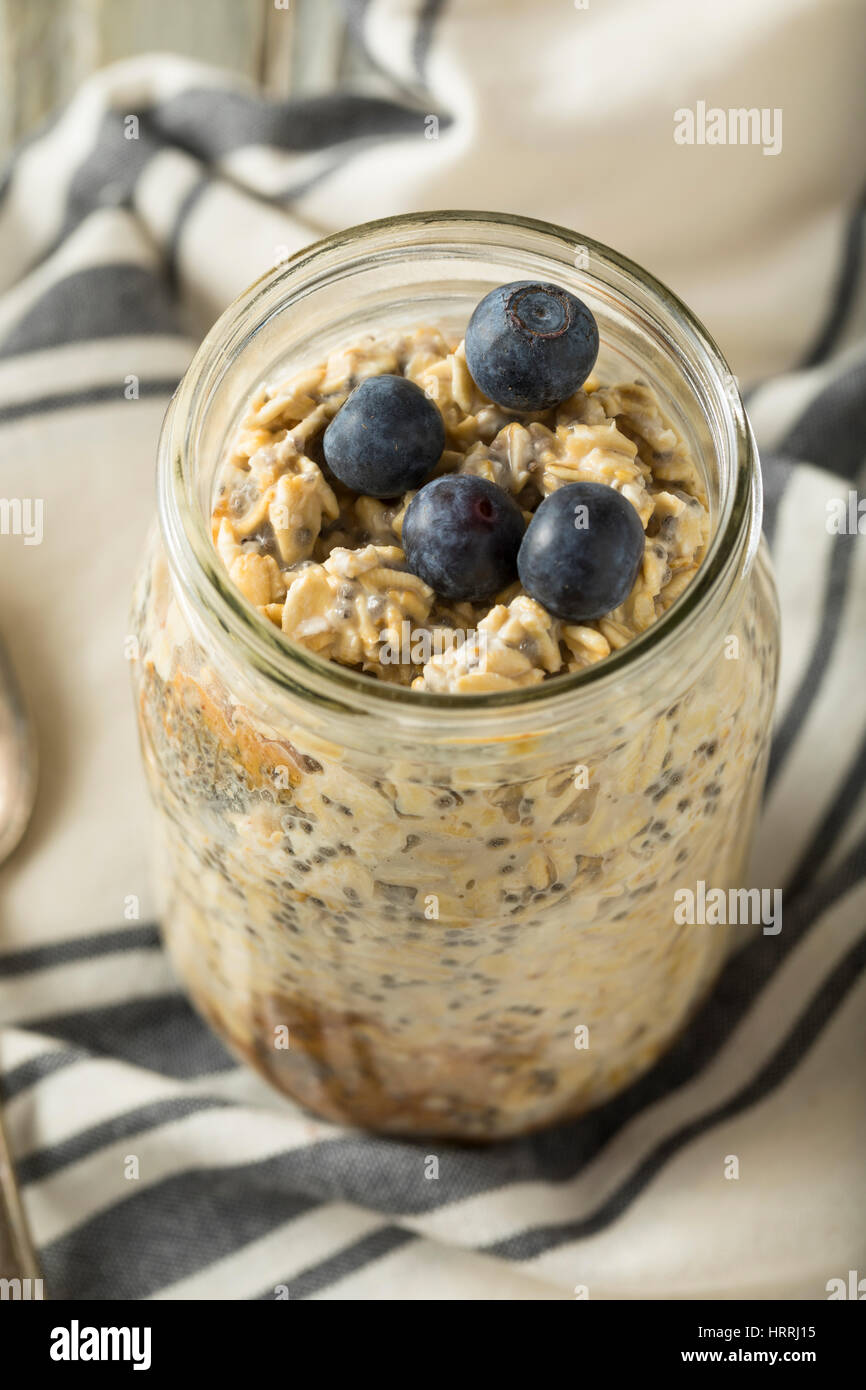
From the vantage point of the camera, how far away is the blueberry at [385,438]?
0.82 meters

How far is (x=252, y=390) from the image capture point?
38.1 inches

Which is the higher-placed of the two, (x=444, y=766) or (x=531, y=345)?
(x=531, y=345)

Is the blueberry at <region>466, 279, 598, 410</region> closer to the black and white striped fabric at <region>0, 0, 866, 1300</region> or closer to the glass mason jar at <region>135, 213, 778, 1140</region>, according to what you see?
the glass mason jar at <region>135, 213, 778, 1140</region>

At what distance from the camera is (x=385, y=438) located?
0.82 m

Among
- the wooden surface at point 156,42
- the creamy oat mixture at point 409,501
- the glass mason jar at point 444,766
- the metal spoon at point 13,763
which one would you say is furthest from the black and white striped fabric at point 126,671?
the creamy oat mixture at point 409,501

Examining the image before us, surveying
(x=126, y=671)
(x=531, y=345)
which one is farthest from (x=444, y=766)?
(x=126, y=671)

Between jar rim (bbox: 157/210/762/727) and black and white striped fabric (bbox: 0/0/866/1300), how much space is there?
0.53m

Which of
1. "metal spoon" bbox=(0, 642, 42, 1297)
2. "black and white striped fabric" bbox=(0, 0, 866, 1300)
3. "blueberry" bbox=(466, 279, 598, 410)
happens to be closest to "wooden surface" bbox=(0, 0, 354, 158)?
"black and white striped fabric" bbox=(0, 0, 866, 1300)

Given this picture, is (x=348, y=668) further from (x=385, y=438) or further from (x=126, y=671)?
(x=126, y=671)

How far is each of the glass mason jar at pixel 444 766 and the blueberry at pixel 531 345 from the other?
79 mm

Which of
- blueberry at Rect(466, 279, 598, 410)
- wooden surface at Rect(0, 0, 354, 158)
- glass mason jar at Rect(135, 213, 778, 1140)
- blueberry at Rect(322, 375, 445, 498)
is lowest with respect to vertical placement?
glass mason jar at Rect(135, 213, 778, 1140)

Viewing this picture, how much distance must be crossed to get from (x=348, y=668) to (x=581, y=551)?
14 cm

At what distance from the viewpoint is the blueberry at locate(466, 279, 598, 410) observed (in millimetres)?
825
